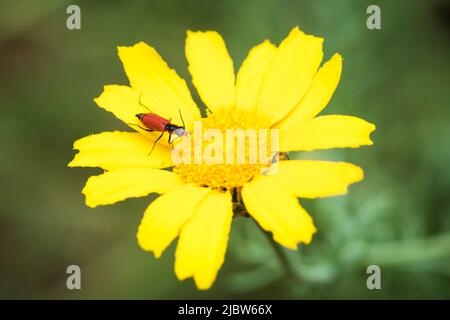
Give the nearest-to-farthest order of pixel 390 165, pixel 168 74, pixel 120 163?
1. pixel 120 163
2. pixel 168 74
3. pixel 390 165

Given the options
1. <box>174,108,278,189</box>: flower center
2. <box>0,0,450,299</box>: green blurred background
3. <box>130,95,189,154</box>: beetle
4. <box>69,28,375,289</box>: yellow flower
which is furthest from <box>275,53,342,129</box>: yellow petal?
<box>0,0,450,299</box>: green blurred background

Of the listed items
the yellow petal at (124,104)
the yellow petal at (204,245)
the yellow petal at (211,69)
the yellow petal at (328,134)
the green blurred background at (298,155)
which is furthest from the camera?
the green blurred background at (298,155)

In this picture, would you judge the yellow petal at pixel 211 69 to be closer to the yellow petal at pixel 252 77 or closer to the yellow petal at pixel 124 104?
the yellow petal at pixel 252 77

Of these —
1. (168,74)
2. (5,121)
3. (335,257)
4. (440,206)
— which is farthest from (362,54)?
(5,121)

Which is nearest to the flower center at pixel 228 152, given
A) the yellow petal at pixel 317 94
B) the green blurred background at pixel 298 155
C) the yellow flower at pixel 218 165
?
the yellow flower at pixel 218 165

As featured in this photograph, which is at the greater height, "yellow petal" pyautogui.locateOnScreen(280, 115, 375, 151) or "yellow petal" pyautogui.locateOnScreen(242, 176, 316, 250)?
"yellow petal" pyautogui.locateOnScreen(280, 115, 375, 151)

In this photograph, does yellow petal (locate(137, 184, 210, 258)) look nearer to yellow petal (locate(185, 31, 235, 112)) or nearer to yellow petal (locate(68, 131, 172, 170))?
yellow petal (locate(68, 131, 172, 170))

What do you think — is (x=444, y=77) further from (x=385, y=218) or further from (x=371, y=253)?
(x=371, y=253)
